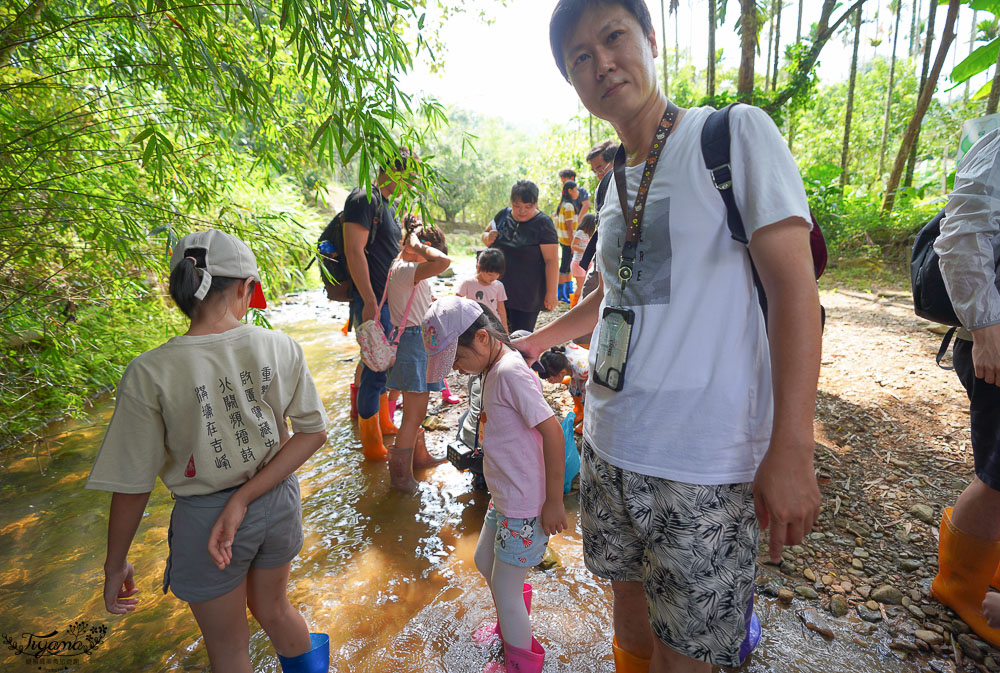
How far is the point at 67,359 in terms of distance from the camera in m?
3.67

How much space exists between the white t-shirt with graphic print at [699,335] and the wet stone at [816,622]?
1.51 m

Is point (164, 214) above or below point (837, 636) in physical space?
above

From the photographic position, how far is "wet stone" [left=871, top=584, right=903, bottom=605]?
6.70ft

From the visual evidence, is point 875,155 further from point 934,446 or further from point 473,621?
point 473,621

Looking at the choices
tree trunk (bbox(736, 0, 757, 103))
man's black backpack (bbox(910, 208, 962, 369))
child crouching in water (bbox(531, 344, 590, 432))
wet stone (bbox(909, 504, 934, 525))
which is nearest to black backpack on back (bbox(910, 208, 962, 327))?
man's black backpack (bbox(910, 208, 962, 369))

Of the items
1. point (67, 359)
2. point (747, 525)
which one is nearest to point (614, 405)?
point (747, 525)

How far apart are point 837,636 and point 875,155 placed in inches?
948

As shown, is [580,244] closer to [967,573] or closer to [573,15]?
[967,573]

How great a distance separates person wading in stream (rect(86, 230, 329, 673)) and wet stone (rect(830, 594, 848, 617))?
2.25 meters

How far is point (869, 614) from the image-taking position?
6.53 feet

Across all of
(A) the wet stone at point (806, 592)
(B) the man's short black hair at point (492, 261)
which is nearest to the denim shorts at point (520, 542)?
(A) the wet stone at point (806, 592)

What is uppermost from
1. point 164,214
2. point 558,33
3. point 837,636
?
point 558,33

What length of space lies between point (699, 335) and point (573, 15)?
2.81ft

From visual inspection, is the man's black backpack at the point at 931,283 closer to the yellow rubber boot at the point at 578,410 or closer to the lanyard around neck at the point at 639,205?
the lanyard around neck at the point at 639,205
